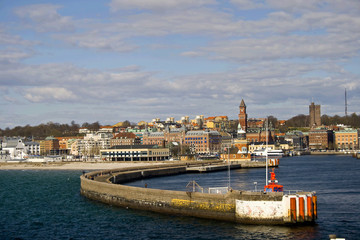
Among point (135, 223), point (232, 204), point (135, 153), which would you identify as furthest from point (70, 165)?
point (232, 204)

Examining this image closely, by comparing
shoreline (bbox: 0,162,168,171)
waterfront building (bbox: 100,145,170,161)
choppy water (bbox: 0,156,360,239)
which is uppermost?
waterfront building (bbox: 100,145,170,161)

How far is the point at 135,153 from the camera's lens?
16962cm

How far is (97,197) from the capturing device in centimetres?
5744

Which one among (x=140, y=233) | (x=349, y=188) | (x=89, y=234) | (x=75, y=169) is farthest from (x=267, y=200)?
(x=75, y=169)

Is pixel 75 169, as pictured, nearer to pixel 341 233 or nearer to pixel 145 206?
pixel 145 206

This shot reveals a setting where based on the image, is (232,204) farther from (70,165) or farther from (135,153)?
(135,153)

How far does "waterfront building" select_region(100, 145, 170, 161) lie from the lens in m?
169

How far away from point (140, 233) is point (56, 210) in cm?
1634

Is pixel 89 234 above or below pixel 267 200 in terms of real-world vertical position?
below

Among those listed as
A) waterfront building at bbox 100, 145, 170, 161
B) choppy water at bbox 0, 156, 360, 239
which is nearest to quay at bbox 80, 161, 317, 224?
choppy water at bbox 0, 156, 360, 239

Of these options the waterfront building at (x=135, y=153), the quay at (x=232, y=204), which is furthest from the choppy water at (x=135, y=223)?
the waterfront building at (x=135, y=153)

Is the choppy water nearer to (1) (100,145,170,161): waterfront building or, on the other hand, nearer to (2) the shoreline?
(2) the shoreline

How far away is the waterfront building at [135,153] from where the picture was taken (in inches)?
6639

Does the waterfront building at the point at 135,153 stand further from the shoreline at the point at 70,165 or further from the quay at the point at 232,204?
the quay at the point at 232,204
